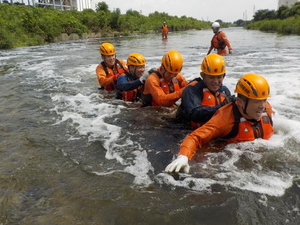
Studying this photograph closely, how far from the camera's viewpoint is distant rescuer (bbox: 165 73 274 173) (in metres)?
2.71

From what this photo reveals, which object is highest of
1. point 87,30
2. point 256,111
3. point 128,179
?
point 87,30

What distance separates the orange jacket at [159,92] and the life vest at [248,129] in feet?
4.63

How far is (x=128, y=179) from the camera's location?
9.82 feet

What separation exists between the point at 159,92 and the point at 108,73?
9.34 ft

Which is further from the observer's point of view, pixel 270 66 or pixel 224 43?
pixel 224 43

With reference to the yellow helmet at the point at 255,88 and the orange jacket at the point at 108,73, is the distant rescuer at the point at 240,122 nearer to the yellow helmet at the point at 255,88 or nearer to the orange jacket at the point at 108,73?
the yellow helmet at the point at 255,88

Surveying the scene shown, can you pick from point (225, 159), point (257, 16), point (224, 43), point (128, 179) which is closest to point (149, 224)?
point (128, 179)

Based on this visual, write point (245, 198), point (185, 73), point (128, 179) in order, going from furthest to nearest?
1. point (185, 73)
2. point (128, 179)
3. point (245, 198)

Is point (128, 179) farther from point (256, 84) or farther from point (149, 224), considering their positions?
point (256, 84)

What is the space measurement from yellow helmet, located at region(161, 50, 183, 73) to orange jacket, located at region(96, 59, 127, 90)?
244 cm

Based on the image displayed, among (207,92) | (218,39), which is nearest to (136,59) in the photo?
(207,92)

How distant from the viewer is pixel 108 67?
23.3ft

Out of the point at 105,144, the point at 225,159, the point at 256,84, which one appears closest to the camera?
the point at 256,84

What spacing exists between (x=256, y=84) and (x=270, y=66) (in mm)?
8358
